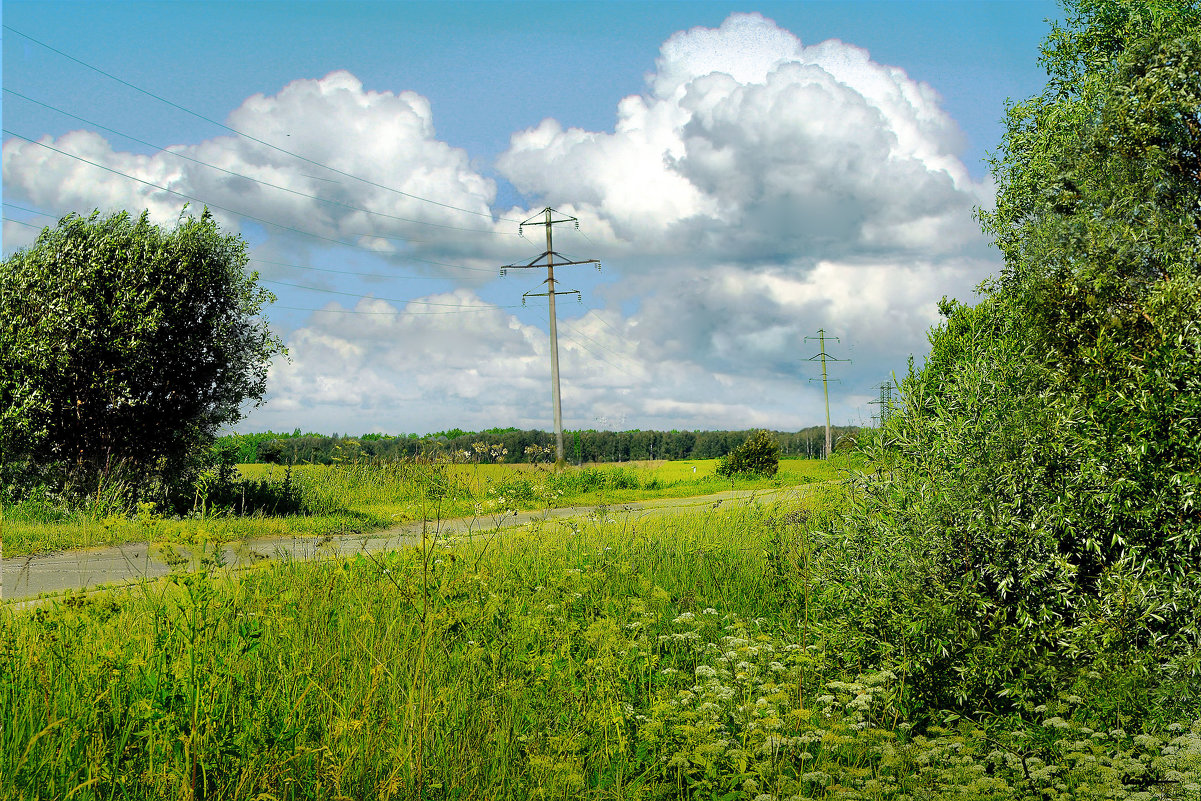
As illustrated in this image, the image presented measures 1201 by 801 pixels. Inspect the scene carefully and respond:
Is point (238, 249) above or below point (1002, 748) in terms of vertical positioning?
above

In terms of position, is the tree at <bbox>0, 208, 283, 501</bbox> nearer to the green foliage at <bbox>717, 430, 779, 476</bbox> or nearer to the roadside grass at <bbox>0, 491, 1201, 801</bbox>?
the roadside grass at <bbox>0, 491, 1201, 801</bbox>

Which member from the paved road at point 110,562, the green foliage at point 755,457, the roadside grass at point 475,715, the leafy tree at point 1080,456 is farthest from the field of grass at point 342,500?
the green foliage at point 755,457

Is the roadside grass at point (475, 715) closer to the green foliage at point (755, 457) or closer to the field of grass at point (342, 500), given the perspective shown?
the field of grass at point (342, 500)

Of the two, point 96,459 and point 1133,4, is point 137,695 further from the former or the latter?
point 96,459

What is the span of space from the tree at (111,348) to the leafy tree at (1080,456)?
14.5 meters

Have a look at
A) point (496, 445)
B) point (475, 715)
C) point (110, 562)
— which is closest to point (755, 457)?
point (496, 445)

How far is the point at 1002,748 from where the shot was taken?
422cm

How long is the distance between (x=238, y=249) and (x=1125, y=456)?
16470 mm

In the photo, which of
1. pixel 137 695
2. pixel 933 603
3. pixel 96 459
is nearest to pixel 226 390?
pixel 96 459

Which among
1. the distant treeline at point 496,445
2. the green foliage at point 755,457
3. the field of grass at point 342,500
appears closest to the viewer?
the field of grass at point 342,500

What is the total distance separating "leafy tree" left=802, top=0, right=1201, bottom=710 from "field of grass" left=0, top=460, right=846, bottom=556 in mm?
969

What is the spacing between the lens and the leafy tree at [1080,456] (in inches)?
179

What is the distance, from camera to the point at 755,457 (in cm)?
3394

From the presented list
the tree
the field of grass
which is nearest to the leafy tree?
the field of grass
